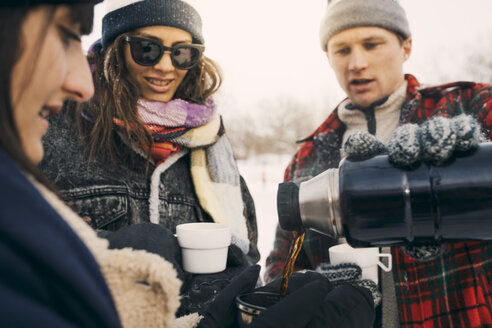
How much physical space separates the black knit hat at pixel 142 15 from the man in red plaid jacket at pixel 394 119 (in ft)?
3.03

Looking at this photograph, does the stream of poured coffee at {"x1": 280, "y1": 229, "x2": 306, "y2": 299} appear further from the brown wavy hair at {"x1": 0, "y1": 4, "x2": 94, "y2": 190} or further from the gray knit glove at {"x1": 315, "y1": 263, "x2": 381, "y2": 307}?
the brown wavy hair at {"x1": 0, "y1": 4, "x2": 94, "y2": 190}

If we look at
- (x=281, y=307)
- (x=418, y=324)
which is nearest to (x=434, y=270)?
(x=418, y=324)

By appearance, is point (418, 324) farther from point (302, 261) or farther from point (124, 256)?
point (124, 256)

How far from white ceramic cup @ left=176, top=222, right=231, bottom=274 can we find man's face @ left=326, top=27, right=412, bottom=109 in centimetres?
127

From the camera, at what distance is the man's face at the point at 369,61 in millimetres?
2113

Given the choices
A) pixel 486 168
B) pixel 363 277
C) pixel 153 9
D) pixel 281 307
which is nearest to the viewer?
pixel 281 307

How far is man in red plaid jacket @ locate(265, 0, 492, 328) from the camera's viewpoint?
65.9 inches

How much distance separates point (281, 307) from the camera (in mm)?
897

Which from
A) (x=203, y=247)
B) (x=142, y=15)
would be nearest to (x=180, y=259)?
(x=203, y=247)

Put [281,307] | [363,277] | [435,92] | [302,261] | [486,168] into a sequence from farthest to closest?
[302,261], [435,92], [363,277], [486,168], [281,307]

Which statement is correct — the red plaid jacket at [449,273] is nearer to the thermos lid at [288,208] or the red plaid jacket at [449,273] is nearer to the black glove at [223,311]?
the thermos lid at [288,208]

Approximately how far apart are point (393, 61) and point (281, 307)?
1.75 metres

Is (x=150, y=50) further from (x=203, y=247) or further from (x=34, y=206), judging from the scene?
(x=34, y=206)

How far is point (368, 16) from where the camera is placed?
2.09 meters
